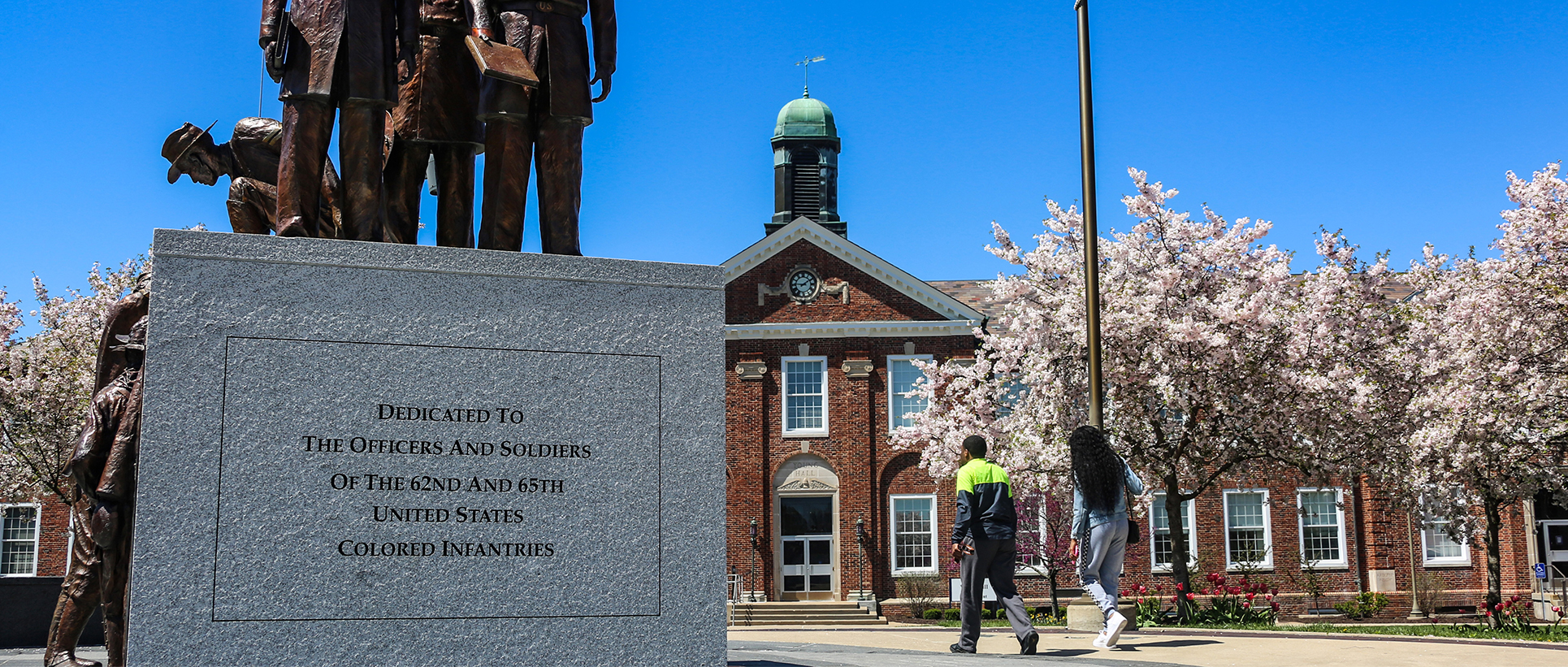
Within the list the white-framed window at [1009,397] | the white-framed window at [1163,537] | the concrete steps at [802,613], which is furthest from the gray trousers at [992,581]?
the white-framed window at [1163,537]

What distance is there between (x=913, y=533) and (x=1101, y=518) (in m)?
25.9

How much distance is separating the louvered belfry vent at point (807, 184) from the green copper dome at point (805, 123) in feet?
1.85

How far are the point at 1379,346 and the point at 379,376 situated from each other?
74.6ft

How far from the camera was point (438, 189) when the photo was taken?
7.11 metres

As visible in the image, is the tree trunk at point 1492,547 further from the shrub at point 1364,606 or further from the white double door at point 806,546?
the white double door at point 806,546

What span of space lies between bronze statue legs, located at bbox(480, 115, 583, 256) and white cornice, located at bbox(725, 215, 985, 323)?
98.5ft

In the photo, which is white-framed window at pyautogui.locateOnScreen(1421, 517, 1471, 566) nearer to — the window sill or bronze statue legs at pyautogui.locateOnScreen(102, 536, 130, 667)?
the window sill

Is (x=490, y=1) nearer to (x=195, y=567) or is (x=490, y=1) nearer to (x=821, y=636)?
(x=195, y=567)

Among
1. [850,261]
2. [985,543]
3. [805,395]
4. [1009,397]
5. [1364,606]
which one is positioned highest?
[850,261]

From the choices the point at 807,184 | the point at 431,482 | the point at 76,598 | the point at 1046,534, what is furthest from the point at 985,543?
the point at 807,184

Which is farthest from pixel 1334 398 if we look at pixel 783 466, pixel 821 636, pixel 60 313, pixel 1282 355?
pixel 60 313

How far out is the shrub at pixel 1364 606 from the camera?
32906 mm

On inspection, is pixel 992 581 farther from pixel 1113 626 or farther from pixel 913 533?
pixel 913 533

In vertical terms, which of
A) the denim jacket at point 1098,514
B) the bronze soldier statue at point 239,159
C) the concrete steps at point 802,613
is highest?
the bronze soldier statue at point 239,159
